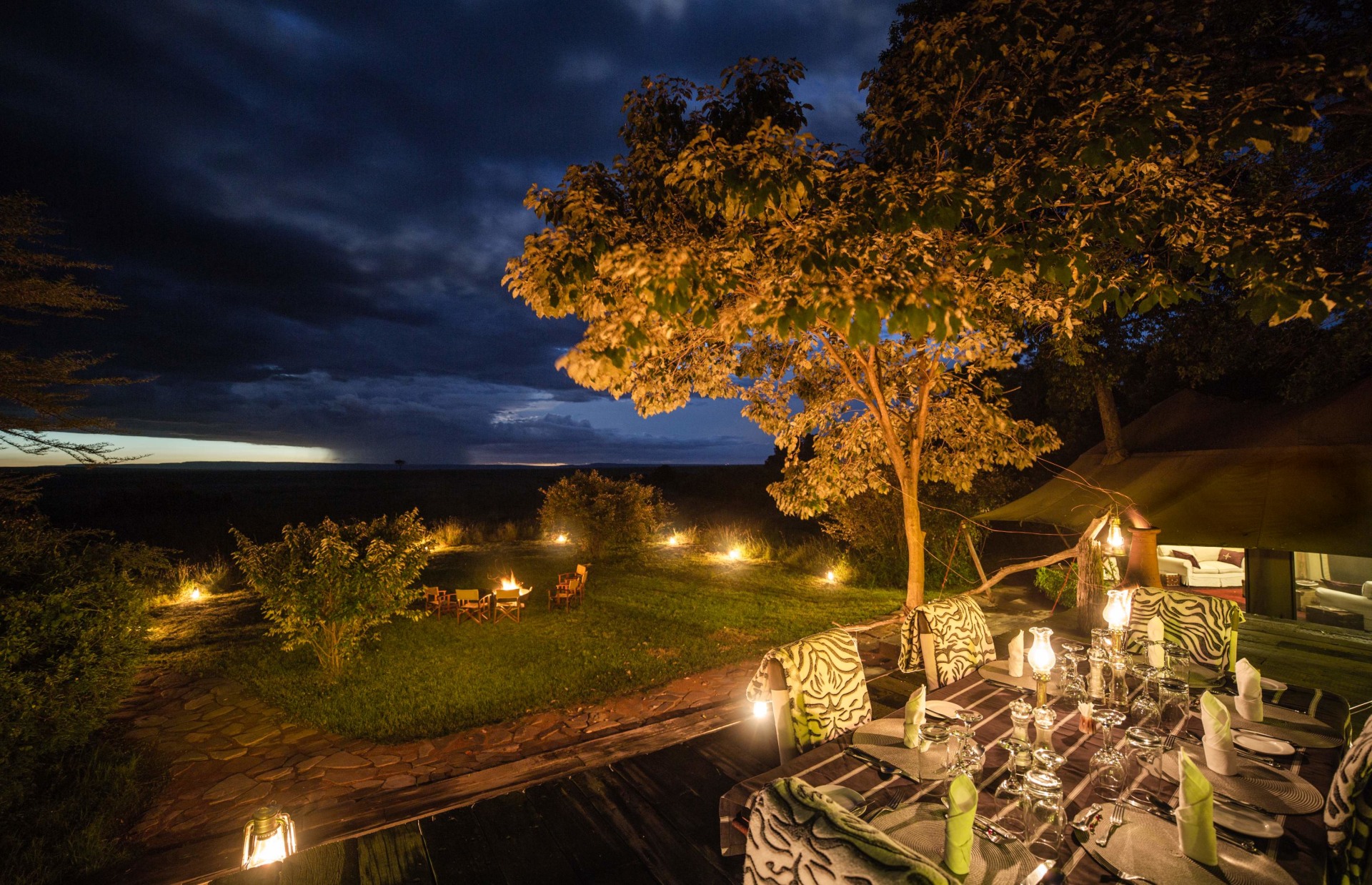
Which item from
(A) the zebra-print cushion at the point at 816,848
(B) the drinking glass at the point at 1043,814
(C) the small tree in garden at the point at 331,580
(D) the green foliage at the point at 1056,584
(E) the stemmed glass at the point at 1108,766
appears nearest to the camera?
(A) the zebra-print cushion at the point at 816,848

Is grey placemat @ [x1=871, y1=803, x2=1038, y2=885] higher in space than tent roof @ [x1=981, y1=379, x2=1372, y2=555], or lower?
lower

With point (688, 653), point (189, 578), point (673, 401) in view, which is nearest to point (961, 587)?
point (688, 653)

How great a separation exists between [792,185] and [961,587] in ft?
31.8

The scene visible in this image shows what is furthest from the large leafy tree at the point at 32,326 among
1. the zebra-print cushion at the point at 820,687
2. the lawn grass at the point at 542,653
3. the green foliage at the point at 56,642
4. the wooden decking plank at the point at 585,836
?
the zebra-print cushion at the point at 820,687

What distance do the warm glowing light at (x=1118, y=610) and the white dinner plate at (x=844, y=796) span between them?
231 centimetres

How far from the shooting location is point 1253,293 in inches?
128

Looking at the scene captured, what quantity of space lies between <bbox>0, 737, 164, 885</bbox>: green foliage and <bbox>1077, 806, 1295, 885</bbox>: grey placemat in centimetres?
504

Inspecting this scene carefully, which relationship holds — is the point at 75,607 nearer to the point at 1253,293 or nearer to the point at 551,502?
the point at 1253,293

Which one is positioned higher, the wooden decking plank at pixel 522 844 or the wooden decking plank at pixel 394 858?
the wooden decking plank at pixel 394 858

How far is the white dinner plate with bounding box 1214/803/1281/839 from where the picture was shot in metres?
2.02

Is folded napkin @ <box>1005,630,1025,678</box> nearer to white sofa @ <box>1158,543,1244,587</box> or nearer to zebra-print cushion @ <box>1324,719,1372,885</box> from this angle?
zebra-print cushion @ <box>1324,719,1372,885</box>

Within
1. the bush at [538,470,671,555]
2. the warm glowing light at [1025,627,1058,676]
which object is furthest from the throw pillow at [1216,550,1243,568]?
the bush at [538,470,671,555]

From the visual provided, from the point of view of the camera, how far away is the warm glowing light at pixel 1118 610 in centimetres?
356

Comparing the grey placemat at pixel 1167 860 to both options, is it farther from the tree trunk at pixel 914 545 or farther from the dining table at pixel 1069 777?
the tree trunk at pixel 914 545
